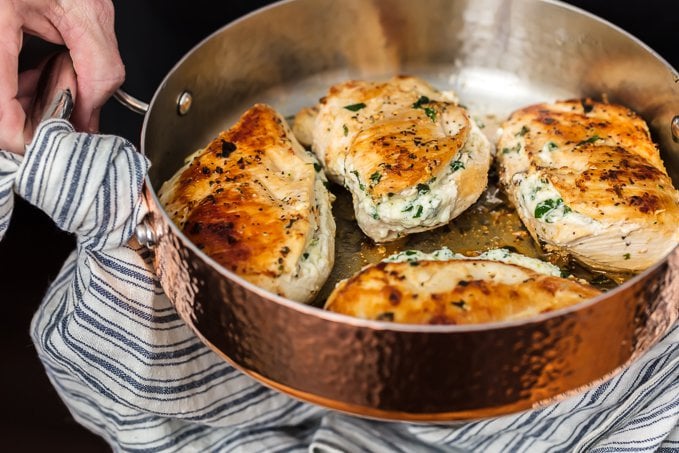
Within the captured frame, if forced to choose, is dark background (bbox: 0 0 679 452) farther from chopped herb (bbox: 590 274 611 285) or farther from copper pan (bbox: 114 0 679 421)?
chopped herb (bbox: 590 274 611 285)

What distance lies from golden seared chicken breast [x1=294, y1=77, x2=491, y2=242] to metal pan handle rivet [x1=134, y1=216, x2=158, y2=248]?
0.54 meters

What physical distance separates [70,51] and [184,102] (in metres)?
0.38

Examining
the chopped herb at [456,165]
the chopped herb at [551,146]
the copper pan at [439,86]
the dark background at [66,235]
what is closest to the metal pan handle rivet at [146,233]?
the copper pan at [439,86]

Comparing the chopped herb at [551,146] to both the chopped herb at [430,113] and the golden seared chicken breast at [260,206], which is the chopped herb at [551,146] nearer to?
the chopped herb at [430,113]

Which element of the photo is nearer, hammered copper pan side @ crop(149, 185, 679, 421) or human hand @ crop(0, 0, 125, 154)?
hammered copper pan side @ crop(149, 185, 679, 421)

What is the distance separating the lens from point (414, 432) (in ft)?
6.20

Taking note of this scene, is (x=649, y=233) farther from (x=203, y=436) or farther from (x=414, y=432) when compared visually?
(x=203, y=436)

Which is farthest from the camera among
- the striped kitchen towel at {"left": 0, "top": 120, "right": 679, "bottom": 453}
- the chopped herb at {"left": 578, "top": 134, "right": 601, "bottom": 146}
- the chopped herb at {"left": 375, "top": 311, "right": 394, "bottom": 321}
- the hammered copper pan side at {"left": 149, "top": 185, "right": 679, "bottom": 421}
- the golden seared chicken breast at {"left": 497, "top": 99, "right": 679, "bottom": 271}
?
the chopped herb at {"left": 578, "top": 134, "right": 601, "bottom": 146}

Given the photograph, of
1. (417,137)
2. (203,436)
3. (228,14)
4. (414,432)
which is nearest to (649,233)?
(417,137)

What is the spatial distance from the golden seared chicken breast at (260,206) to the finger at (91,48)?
28cm

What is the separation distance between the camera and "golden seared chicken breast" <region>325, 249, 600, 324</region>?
150 cm

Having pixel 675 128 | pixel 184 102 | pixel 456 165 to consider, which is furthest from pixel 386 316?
pixel 675 128

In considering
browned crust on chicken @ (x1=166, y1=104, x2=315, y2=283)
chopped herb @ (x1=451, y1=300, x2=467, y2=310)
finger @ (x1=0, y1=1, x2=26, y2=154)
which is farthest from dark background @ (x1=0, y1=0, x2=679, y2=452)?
chopped herb @ (x1=451, y1=300, x2=467, y2=310)

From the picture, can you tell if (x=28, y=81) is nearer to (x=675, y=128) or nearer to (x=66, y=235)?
(x=66, y=235)
